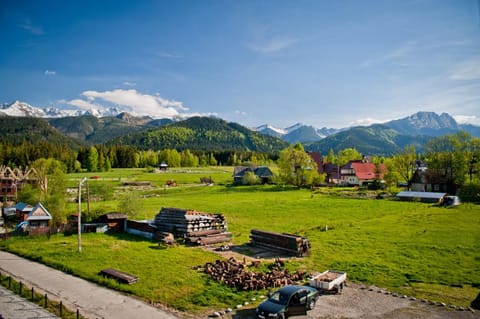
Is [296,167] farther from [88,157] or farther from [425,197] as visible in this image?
[88,157]

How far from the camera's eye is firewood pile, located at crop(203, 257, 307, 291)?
18609 mm

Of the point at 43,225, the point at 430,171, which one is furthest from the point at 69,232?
the point at 430,171

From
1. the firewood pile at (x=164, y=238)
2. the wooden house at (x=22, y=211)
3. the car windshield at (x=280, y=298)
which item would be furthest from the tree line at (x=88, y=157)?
the car windshield at (x=280, y=298)

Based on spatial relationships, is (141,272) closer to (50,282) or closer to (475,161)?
(50,282)

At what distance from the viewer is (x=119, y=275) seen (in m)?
19.1

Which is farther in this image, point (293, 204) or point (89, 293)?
point (293, 204)

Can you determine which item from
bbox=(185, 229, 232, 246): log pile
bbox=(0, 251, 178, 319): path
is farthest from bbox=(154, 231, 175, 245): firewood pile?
bbox=(0, 251, 178, 319): path

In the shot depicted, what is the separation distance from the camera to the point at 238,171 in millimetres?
101938

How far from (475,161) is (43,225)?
77.6m

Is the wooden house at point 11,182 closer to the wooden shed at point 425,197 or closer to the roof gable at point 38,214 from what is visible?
the roof gable at point 38,214

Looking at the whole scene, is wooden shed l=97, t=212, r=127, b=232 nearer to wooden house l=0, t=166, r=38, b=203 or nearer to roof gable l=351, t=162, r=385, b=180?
wooden house l=0, t=166, r=38, b=203

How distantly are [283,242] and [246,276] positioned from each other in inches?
307

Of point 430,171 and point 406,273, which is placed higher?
point 430,171

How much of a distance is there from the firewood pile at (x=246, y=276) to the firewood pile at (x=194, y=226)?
786 cm
